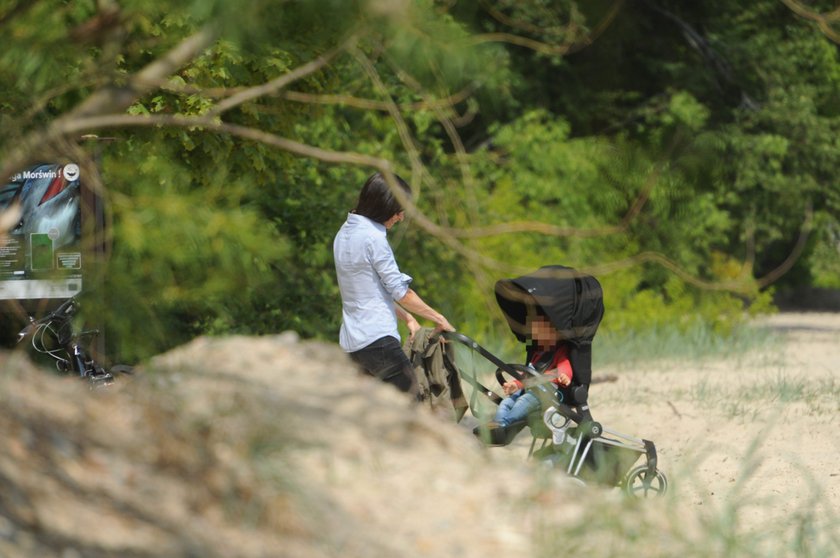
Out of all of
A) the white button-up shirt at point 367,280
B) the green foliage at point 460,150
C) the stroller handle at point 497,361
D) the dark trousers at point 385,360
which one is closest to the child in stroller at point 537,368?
the stroller handle at point 497,361

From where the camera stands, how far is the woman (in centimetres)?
596

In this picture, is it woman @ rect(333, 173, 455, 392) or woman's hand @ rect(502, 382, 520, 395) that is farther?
woman's hand @ rect(502, 382, 520, 395)

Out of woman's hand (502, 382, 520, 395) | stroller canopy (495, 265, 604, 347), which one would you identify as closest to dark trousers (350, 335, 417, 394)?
woman's hand (502, 382, 520, 395)

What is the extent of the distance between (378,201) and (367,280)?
1.21 feet

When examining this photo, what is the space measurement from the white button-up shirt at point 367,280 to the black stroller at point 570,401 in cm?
36

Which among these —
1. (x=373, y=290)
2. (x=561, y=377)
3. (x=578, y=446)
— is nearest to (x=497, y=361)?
(x=561, y=377)

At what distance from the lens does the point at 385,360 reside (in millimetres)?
6039


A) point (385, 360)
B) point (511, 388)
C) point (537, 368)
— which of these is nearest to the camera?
point (385, 360)

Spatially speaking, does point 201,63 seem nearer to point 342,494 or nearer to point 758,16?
point 342,494


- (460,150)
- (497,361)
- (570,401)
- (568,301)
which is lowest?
(570,401)

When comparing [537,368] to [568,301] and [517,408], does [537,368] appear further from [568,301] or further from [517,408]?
[568,301]

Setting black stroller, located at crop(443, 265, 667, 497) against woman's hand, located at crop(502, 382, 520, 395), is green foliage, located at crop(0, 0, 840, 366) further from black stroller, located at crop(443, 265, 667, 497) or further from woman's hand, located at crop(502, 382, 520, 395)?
woman's hand, located at crop(502, 382, 520, 395)

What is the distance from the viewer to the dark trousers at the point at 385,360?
603cm

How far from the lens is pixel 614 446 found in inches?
247
